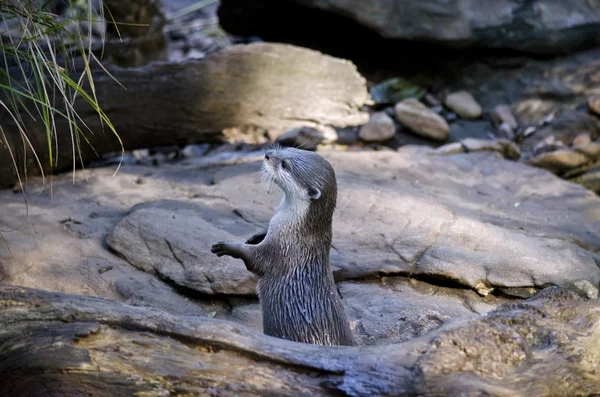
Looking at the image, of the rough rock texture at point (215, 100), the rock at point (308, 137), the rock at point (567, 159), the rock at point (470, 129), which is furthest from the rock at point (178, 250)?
the rock at point (470, 129)

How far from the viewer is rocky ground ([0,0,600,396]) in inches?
86.4

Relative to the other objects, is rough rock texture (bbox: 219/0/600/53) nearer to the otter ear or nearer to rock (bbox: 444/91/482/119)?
rock (bbox: 444/91/482/119)

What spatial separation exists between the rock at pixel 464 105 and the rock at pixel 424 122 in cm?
49

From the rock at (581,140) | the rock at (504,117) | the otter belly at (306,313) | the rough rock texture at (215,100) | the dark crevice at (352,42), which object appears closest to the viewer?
the otter belly at (306,313)

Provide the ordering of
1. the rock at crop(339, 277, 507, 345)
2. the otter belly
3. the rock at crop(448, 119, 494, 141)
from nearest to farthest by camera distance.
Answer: the otter belly < the rock at crop(339, 277, 507, 345) < the rock at crop(448, 119, 494, 141)

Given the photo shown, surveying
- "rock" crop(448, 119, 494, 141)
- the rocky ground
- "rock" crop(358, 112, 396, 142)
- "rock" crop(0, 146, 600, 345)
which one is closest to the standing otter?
the rocky ground

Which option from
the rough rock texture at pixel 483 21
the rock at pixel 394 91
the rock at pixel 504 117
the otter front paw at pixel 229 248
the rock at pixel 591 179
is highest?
the rough rock texture at pixel 483 21

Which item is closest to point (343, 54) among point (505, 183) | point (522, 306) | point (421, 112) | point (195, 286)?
point (421, 112)

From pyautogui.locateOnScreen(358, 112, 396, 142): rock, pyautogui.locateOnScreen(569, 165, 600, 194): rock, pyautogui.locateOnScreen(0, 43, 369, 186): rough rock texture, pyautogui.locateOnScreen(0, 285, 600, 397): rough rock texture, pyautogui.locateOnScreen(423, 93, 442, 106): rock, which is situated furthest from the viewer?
pyautogui.locateOnScreen(423, 93, 442, 106): rock

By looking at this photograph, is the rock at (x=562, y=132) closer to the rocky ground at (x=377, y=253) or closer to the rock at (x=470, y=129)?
the rocky ground at (x=377, y=253)

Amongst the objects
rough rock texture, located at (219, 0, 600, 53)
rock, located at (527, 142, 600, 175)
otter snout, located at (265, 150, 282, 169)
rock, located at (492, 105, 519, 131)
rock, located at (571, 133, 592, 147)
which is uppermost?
rough rock texture, located at (219, 0, 600, 53)

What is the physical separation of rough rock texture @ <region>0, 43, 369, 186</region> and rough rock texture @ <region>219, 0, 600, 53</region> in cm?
163

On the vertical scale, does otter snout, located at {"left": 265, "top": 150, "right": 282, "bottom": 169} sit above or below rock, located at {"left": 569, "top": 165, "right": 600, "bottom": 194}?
above

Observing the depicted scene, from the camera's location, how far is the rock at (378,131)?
6.40 metres
